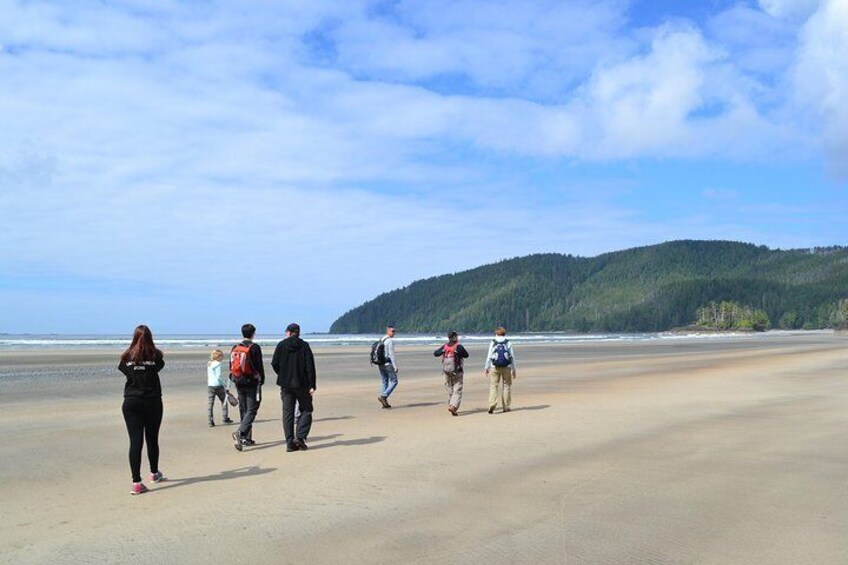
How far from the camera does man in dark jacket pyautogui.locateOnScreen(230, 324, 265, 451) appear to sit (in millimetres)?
11789

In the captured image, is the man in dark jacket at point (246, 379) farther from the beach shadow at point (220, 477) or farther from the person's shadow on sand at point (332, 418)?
the person's shadow on sand at point (332, 418)

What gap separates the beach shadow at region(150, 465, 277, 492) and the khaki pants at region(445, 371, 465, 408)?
6625 millimetres

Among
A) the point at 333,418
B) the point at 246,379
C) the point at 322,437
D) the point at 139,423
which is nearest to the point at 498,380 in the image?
the point at 333,418

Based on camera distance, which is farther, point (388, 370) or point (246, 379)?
point (388, 370)

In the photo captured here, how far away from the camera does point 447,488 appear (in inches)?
350

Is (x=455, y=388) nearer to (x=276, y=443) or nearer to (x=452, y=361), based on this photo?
(x=452, y=361)

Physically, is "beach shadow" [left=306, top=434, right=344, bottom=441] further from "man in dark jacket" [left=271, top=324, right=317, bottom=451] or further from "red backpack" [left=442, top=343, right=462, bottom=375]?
"red backpack" [left=442, top=343, right=462, bottom=375]

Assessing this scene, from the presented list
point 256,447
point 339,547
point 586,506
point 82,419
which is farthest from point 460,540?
point 82,419

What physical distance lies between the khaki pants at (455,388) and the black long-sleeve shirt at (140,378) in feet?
27.8

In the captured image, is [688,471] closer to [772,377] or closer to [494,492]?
[494,492]

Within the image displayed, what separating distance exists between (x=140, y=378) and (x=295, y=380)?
10.9ft

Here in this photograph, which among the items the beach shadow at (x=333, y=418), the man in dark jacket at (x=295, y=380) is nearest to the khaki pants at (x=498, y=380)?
the beach shadow at (x=333, y=418)

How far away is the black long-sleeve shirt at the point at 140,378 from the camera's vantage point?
8.82 metres

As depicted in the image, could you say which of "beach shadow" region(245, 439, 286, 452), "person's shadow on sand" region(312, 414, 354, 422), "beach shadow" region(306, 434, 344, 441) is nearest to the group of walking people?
"beach shadow" region(245, 439, 286, 452)
